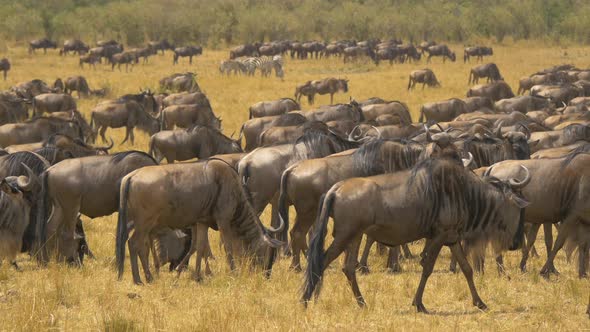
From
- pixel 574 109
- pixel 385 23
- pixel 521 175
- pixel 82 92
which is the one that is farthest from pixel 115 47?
pixel 521 175

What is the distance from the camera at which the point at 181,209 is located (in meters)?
7.38

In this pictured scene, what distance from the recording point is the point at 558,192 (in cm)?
802

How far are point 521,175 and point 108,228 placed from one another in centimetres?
521

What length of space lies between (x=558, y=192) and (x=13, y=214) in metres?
5.03

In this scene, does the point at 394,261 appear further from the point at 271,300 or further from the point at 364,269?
the point at 271,300

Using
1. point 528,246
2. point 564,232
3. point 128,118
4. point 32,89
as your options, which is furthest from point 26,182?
point 32,89

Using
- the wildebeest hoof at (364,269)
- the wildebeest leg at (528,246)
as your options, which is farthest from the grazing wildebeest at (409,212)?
the wildebeest leg at (528,246)

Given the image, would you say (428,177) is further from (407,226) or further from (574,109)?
(574,109)

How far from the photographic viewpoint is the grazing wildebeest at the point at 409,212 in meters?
6.32

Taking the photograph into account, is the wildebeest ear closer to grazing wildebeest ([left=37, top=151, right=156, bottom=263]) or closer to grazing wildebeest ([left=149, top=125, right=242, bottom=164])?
grazing wildebeest ([left=37, top=151, right=156, bottom=263])

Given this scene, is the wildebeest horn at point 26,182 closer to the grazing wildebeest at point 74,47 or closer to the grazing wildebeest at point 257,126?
the grazing wildebeest at point 257,126

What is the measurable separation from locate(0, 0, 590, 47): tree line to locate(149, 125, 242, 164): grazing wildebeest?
137 ft

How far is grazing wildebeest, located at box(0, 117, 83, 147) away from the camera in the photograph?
13.8 metres

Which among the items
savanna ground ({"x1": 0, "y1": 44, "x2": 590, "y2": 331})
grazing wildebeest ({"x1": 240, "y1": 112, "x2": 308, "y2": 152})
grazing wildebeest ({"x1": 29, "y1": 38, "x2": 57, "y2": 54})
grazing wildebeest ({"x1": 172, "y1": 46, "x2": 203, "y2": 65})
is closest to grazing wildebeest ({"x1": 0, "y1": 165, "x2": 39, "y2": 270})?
savanna ground ({"x1": 0, "y1": 44, "x2": 590, "y2": 331})
